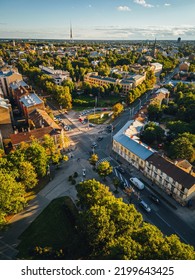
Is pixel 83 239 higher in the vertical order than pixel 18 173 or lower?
lower

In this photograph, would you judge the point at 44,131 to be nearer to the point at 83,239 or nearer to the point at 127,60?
the point at 83,239

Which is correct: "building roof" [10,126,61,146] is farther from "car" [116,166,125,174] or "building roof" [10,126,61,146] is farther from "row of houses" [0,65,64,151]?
"car" [116,166,125,174]

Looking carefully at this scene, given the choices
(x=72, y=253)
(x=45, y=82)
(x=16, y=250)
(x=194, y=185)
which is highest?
(x=45, y=82)

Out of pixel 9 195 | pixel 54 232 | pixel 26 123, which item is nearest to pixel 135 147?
pixel 54 232

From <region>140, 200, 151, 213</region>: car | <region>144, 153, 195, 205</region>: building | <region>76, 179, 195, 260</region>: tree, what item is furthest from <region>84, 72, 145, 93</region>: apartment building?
<region>76, 179, 195, 260</region>: tree

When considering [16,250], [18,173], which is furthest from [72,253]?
[18,173]

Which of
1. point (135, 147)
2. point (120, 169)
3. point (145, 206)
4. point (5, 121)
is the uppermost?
point (5, 121)

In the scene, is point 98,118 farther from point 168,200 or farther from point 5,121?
point 168,200
